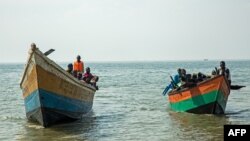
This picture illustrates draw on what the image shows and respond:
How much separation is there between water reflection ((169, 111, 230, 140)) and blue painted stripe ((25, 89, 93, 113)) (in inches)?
142

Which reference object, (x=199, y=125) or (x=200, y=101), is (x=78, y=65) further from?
(x=199, y=125)

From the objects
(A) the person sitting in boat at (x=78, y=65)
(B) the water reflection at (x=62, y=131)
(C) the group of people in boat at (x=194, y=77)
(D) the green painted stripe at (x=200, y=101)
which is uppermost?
(A) the person sitting in boat at (x=78, y=65)

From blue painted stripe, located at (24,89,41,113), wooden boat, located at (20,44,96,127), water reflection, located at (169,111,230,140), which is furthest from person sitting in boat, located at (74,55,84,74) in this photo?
water reflection, located at (169,111,230,140)

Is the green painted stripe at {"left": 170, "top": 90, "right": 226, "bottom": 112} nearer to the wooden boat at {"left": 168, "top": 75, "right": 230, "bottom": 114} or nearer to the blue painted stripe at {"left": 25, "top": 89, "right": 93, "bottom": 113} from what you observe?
the wooden boat at {"left": 168, "top": 75, "right": 230, "bottom": 114}

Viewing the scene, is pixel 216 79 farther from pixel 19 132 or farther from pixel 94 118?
pixel 19 132

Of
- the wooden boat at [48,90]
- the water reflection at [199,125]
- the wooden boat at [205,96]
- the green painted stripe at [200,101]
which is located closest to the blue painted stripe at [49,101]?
the wooden boat at [48,90]

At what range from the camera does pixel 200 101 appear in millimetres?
15930

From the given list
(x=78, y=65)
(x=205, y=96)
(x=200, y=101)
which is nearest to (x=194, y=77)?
(x=205, y=96)

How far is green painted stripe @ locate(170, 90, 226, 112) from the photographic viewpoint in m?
15.4

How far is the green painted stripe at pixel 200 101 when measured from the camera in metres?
15.4

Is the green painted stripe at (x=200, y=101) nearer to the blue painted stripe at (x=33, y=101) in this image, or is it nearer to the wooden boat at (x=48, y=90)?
the wooden boat at (x=48, y=90)

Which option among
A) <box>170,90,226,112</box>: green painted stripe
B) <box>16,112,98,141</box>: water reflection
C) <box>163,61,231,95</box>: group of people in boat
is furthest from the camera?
<box>163,61,231,95</box>: group of people in boat

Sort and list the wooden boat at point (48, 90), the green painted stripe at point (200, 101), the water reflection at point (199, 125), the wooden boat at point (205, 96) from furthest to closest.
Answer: the green painted stripe at point (200, 101) < the wooden boat at point (205, 96) < the wooden boat at point (48, 90) < the water reflection at point (199, 125)

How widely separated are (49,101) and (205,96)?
5.93m
